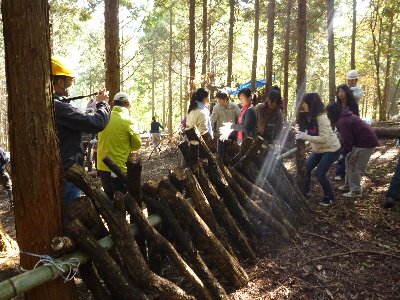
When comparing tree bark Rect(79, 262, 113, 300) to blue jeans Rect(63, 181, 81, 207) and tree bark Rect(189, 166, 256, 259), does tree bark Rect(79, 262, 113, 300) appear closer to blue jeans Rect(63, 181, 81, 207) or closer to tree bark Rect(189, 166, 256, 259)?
blue jeans Rect(63, 181, 81, 207)

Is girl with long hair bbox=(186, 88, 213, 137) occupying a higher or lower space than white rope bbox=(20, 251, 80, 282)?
higher

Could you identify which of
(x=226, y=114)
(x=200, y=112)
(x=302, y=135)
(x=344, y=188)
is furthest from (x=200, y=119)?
(x=344, y=188)

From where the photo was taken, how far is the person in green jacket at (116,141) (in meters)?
4.62

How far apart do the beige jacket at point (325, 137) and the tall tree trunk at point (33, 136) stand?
13.1 feet

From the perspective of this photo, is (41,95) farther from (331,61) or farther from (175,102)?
(175,102)

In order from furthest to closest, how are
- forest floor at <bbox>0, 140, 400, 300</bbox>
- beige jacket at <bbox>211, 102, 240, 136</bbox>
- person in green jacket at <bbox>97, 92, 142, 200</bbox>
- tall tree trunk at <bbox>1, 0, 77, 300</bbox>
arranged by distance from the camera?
beige jacket at <bbox>211, 102, 240, 136</bbox> → person in green jacket at <bbox>97, 92, 142, 200</bbox> → forest floor at <bbox>0, 140, 400, 300</bbox> → tall tree trunk at <bbox>1, 0, 77, 300</bbox>

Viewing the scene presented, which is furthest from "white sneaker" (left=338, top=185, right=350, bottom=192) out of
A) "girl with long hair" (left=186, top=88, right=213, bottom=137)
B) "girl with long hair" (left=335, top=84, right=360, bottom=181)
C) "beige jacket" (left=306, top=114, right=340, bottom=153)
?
"girl with long hair" (left=186, top=88, right=213, bottom=137)

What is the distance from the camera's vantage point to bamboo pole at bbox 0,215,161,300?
7.01ft

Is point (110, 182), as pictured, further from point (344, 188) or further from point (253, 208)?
point (344, 188)

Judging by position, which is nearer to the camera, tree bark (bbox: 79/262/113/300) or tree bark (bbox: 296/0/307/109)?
tree bark (bbox: 79/262/113/300)

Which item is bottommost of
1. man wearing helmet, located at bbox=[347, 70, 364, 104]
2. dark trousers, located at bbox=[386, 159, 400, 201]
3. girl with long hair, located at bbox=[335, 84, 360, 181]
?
dark trousers, located at bbox=[386, 159, 400, 201]

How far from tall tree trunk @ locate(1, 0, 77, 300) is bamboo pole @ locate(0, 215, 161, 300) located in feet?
0.52

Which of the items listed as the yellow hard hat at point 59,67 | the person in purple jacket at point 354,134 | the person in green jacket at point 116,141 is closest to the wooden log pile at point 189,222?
the yellow hard hat at point 59,67

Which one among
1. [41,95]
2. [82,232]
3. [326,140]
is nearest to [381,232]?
[326,140]
